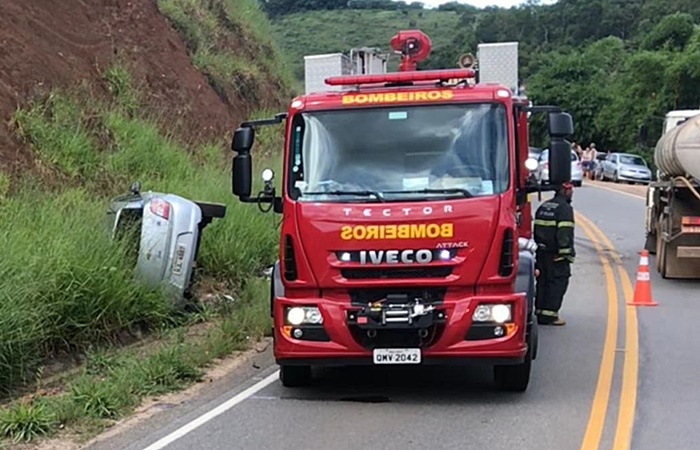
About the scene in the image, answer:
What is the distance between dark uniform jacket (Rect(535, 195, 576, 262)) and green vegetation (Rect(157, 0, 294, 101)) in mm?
13420

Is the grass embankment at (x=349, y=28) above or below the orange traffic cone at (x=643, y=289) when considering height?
above

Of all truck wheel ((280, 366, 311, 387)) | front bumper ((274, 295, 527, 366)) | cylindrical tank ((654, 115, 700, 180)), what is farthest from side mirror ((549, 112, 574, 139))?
cylindrical tank ((654, 115, 700, 180))

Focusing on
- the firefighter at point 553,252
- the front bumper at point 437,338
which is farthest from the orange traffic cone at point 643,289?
the front bumper at point 437,338

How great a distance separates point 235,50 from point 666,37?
114 ft

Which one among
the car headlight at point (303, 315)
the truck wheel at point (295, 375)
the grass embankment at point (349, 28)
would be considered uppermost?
the grass embankment at point (349, 28)

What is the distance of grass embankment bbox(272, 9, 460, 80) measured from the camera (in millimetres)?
70188

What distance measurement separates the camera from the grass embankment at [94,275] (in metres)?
8.07

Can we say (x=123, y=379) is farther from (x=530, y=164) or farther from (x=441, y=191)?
(x=530, y=164)

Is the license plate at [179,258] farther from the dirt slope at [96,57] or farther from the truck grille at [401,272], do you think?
the truck grille at [401,272]

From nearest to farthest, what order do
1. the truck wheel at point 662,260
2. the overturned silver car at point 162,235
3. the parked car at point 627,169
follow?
the overturned silver car at point 162,235, the truck wheel at point 662,260, the parked car at point 627,169

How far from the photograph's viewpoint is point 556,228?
1080 cm

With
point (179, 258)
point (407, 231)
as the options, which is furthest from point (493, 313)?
point (179, 258)

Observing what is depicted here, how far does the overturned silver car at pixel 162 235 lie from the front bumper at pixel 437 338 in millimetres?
3277

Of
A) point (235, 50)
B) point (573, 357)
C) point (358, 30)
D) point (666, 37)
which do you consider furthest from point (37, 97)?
point (358, 30)
